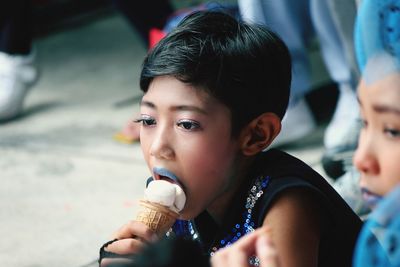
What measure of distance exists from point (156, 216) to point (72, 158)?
5.58ft

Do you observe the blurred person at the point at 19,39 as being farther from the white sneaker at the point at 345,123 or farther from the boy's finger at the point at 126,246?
the boy's finger at the point at 126,246

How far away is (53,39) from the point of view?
535cm

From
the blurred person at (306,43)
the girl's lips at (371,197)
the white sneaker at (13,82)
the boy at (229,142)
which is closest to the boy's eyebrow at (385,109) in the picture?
the girl's lips at (371,197)

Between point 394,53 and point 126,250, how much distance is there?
0.75 meters

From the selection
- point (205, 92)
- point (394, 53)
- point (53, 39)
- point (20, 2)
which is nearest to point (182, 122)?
point (205, 92)

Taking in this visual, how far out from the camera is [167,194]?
1.98m

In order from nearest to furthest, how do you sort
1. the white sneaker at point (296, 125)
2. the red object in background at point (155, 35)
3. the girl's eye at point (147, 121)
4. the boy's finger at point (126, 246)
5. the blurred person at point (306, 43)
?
the boy's finger at point (126, 246)
the girl's eye at point (147, 121)
the blurred person at point (306, 43)
the white sneaker at point (296, 125)
the red object in background at point (155, 35)

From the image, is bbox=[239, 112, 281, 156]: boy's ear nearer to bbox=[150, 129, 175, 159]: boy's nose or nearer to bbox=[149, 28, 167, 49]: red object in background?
bbox=[150, 129, 175, 159]: boy's nose

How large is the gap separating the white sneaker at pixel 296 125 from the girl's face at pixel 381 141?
1.87 m

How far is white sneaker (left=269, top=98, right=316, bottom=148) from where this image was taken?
3.38 m

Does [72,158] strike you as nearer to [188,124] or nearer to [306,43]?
[306,43]

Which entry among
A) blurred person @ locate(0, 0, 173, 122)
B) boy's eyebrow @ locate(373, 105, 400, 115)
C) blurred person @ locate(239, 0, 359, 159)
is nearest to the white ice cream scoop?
boy's eyebrow @ locate(373, 105, 400, 115)

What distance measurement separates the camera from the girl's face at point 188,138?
2012 mm

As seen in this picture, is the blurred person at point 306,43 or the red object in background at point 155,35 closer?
the blurred person at point 306,43
